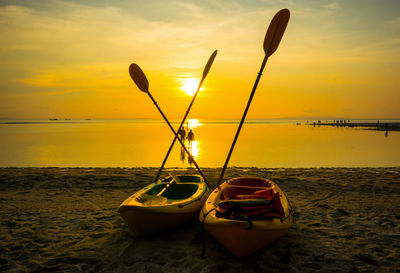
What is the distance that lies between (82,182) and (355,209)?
997 cm

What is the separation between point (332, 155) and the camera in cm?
2100

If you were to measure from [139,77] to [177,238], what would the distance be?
5.93 m

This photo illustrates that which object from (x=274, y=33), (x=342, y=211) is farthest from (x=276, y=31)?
(x=342, y=211)

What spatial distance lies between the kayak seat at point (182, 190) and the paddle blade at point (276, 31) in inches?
165

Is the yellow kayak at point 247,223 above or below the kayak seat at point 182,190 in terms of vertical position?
below

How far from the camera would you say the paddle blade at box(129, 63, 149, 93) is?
9.16 metres

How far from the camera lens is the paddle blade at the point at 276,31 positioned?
692 centimetres

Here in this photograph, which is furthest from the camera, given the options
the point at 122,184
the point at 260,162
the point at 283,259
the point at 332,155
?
the point at 332,155

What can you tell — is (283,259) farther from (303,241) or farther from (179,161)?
(179,161)

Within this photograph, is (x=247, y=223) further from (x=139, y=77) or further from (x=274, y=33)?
(x=139, y=77)

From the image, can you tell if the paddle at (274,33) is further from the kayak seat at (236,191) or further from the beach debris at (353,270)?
the beach debris at (353,270)

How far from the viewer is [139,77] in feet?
30.1

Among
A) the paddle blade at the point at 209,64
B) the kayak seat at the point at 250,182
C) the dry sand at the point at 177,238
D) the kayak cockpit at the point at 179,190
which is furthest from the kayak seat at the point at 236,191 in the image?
the paddle blade at the point at 209,64

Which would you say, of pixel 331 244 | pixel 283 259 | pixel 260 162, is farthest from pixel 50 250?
pixel 260 162
